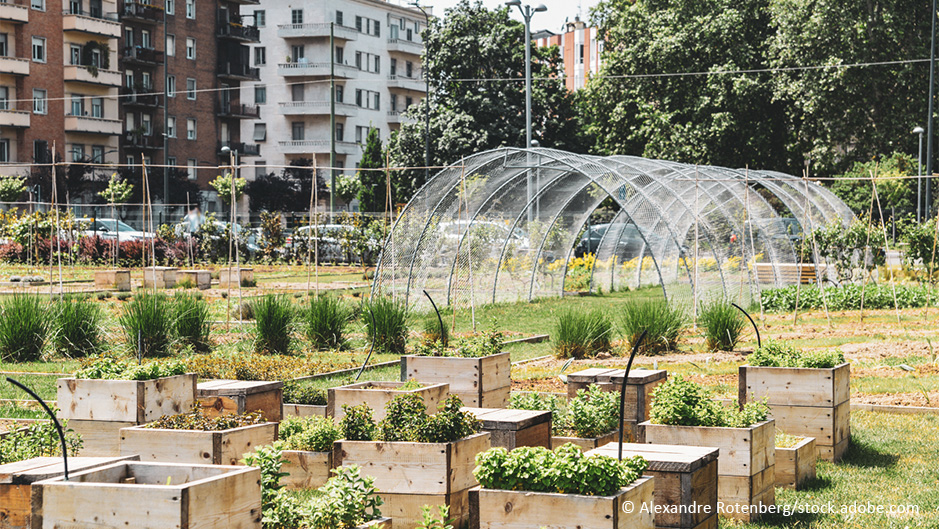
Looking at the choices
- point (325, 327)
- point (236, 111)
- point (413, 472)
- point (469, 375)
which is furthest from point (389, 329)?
point (236, 111)

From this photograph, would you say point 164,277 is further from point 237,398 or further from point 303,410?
point 237,398

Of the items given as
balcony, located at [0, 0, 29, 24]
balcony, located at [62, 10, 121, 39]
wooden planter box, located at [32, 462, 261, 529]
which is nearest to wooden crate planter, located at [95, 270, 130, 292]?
wooden planter box, located at [32, 462, 261, 529]

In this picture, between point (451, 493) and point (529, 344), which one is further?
point (529, 344)

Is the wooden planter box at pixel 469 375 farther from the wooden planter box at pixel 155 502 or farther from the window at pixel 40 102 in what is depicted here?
the window at pixel 40 102

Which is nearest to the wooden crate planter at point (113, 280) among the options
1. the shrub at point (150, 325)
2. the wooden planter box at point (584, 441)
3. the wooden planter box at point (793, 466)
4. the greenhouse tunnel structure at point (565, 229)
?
the greenhouse tunnel structure at point (565, 229)

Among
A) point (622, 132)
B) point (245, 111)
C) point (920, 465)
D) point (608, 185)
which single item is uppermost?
point (245, 111)

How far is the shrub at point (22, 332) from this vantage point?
531 inches

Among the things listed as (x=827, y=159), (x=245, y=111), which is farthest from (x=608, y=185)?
(x=245, y=111)

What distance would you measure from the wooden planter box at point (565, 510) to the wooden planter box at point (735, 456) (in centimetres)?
163

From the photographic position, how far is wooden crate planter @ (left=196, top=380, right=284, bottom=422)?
767cm

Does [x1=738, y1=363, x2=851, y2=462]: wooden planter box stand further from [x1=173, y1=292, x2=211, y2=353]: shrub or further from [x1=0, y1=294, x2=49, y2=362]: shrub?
[x1=0, y1=294, x2=49, y2=362]: shrub

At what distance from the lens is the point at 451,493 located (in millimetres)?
5941

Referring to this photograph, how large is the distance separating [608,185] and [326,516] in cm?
1647

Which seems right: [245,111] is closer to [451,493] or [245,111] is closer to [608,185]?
[608,185]
